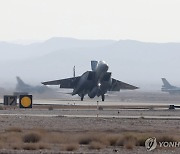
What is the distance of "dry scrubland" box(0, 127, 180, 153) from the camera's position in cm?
2862

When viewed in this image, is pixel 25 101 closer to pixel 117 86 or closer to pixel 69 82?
pixel 69 82

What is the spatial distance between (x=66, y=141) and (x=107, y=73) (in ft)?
176

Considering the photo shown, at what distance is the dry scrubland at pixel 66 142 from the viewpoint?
2862 cm

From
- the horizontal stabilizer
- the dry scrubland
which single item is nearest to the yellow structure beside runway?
the dry scrubland

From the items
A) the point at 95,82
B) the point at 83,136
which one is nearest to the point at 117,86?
the point at 95,82

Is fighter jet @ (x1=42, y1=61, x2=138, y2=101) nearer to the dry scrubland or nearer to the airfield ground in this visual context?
the airfield ground

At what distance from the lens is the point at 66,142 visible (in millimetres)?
31531

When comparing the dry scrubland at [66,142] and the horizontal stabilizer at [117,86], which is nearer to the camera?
the dry scrubland at [66,142]

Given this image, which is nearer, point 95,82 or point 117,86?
point 95,82

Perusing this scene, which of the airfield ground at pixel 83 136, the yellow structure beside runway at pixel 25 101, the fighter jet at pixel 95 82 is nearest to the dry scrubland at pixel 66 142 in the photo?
the airfield ground at pixel 83 136

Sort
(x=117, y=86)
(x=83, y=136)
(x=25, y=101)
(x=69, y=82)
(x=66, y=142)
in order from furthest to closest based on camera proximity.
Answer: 1. (x=117, y=86)
2. (x=69, y=82)
3. (x=25, y=101)
4. (x=83, y=136)
5. (x=66, y=142)

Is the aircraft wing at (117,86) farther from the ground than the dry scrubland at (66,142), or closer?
farther from the ground

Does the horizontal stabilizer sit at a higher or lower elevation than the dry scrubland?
higher

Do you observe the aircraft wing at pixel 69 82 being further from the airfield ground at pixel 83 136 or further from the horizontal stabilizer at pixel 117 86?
the airfield ground at pixel 83 136
